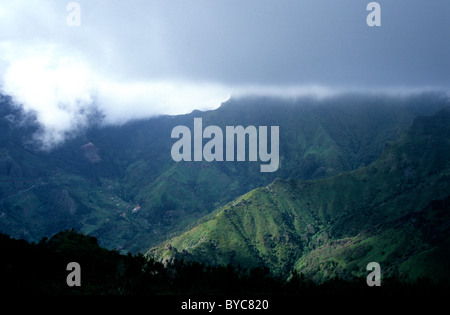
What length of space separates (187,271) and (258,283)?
2515 centimetres
